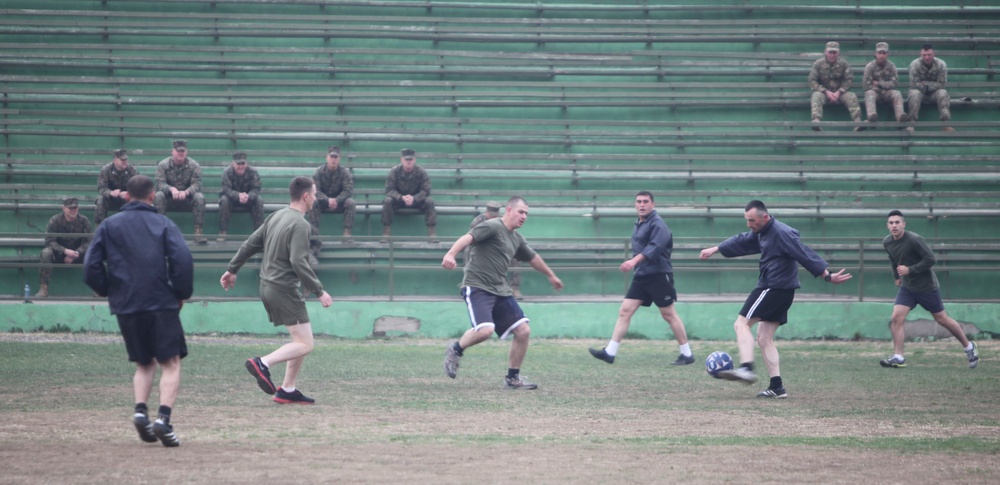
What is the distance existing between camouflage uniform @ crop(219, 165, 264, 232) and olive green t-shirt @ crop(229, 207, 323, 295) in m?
8.15

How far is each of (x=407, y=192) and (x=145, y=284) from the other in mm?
10799

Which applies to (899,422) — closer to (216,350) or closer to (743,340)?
(743,340)

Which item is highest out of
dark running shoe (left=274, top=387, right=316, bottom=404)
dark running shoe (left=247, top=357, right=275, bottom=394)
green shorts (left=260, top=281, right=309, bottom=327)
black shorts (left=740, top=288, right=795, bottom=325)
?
green shorts (left=260, top=281, right=309, bottom=327)

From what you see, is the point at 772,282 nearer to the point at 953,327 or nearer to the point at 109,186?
the point at 953,327

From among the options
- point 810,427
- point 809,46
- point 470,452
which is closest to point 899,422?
point 810,427

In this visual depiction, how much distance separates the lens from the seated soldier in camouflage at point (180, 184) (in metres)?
16.6

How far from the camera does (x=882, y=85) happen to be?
2034 centimetres

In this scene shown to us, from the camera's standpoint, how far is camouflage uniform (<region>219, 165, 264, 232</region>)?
1697 centimetres

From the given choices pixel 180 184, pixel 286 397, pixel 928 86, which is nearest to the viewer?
pixel 286 397

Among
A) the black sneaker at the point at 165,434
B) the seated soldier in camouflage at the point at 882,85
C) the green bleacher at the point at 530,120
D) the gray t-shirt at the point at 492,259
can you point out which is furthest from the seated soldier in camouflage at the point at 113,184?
the seated soldier in camouflage at the point at 882,85

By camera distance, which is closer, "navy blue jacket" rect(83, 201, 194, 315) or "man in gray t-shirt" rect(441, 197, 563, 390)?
"navy blue jacket" rect(83, 201, 194, 315)

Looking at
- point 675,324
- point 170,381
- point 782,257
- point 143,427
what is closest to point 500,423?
point 170,381

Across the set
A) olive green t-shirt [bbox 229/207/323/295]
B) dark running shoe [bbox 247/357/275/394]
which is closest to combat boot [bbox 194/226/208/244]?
olive green t-shirt [bbox 229/207/323/295]

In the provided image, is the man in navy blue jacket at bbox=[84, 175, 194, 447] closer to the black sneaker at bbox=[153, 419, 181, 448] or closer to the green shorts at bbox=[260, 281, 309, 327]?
the black sneaker at bbox=[153, 419, 181, 448]
